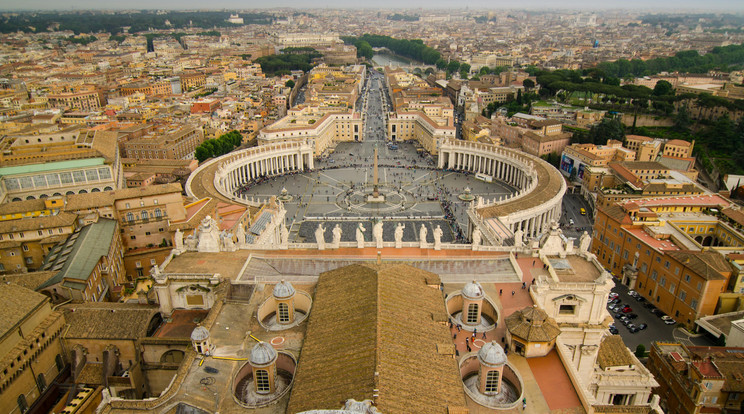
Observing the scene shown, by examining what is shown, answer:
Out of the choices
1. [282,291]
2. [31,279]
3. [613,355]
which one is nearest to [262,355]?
[282,291]

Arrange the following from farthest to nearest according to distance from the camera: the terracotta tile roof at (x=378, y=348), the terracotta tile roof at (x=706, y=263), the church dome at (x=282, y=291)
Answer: the terracotta tile roof at (x=706, y=263), the church dome at (x=282, y=291), the terracotta tile roof at (x=378, y=348)

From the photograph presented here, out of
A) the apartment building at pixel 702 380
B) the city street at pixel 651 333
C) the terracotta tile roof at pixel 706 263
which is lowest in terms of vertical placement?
the city street at pixel 651 333

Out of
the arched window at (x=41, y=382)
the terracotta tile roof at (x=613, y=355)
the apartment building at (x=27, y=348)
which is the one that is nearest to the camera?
the apartment building at (x=27, y=348)

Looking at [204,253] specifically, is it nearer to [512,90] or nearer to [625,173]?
[625,173]

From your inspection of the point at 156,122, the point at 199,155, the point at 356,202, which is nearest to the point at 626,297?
the point at 356,202

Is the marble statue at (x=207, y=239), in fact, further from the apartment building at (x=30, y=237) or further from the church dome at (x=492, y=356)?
the church dome at (x=492, y=356)

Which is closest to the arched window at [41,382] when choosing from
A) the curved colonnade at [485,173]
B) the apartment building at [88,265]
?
the apartment building at [88,265]

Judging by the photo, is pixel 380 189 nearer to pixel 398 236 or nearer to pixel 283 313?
pixel 398 236
